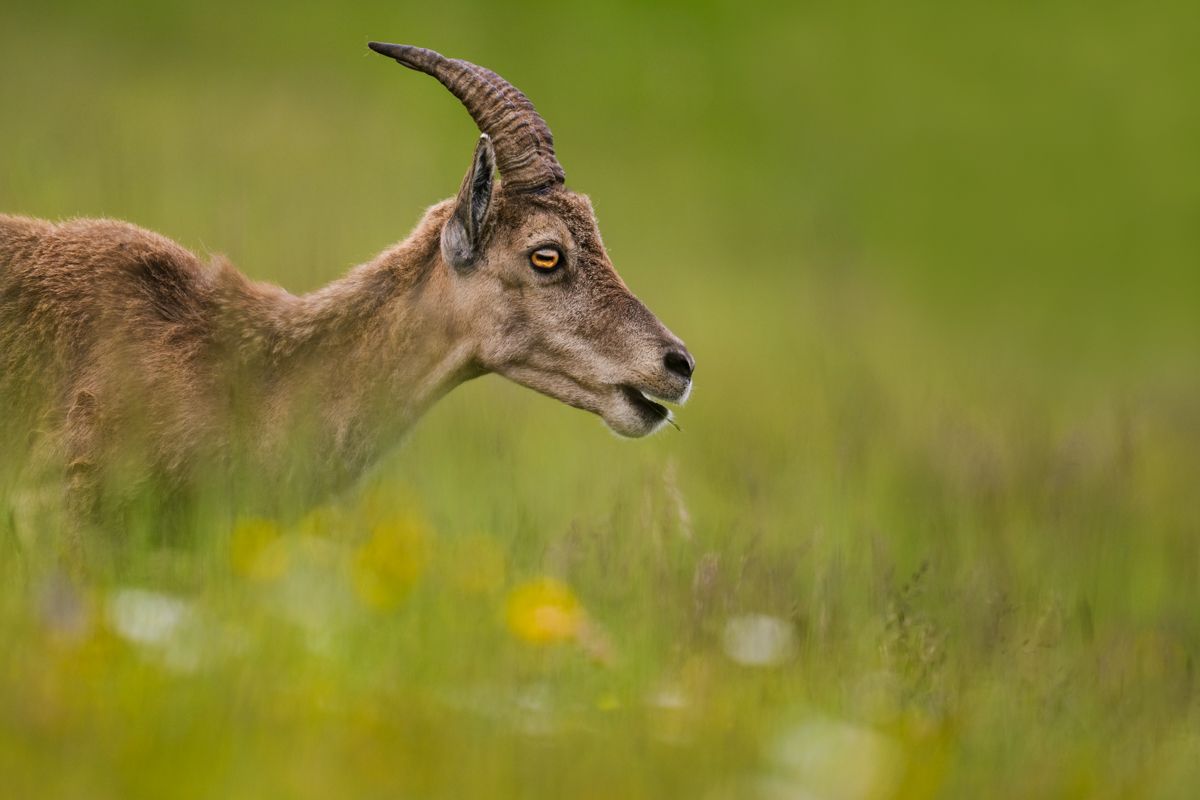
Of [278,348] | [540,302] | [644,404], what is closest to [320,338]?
[278,348]

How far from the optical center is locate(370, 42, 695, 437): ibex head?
9.14 meters

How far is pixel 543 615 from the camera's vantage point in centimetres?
600

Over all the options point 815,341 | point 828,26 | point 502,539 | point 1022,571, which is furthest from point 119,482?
point 828,26

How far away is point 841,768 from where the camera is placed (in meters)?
5.05

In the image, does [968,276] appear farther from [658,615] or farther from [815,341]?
[658,615]

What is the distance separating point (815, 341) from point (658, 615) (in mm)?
21118

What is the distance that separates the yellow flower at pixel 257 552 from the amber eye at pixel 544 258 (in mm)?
2823

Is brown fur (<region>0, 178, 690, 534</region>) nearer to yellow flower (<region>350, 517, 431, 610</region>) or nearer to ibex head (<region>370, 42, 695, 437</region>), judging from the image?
ibex head (<region>370, 42, 695, 437</region>)

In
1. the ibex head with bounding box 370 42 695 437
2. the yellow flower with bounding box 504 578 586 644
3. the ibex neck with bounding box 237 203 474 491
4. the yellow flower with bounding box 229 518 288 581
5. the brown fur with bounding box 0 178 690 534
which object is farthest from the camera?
the ibex head with bounding box 370 42 695 437

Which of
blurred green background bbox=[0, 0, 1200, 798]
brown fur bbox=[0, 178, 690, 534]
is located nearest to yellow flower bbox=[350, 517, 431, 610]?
blurred green background bbox=[0, 0, 1200, 798]

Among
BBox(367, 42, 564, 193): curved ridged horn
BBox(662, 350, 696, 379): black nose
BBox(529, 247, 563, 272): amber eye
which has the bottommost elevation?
BBox(662, 350, 696, 379): black nose

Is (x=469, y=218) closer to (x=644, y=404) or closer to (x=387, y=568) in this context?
(x=644, y=404)

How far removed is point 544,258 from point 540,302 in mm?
278

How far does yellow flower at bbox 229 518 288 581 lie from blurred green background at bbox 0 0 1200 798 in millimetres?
27
